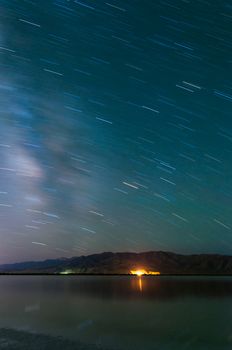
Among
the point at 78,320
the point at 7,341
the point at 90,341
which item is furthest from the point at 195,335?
the point at 7,341

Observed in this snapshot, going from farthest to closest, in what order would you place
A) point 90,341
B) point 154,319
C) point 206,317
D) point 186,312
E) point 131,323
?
point 186,312, point 206,317, point 154,319, point 131,323, point 90,341

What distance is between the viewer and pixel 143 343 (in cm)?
3556

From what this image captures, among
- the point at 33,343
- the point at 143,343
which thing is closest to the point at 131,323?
the point at 143,343

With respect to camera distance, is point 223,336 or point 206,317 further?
point 206,317

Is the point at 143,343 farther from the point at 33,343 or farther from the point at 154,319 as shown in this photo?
the point at 154,319

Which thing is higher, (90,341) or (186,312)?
(90,341)

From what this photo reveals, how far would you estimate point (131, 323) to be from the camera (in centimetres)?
4953

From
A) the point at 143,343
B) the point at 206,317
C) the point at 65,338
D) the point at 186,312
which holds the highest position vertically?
the point at 143,343

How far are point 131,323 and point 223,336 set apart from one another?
1221 centimetres

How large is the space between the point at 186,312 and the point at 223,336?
23.6 meters

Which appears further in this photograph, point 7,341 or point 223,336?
point 223,336

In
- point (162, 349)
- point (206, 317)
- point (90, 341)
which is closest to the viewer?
point (162, 349)

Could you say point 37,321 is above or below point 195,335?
below

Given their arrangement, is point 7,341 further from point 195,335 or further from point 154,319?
point 154,319
